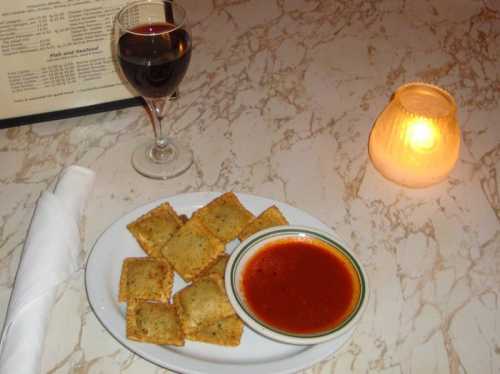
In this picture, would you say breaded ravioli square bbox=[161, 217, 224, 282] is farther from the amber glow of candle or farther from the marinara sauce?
the amber glow of candle

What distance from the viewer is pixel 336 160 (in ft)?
4.29

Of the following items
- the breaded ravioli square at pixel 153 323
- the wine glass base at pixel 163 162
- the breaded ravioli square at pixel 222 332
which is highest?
the wine glass base at pixel 163 162

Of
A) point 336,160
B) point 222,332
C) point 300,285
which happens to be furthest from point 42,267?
point 336,160

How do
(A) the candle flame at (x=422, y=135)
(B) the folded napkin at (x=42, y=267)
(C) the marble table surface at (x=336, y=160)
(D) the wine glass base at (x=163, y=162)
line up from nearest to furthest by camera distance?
(B) the folded napkin at (x=42, y=267), (C) the marble table surface at (x=336, y=160), (A) the candle flame at (x=422, y=135), (D) the wine glass base at (x=163, y=162)

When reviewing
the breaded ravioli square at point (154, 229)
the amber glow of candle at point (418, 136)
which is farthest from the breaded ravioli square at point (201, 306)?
the amber glow of candle at point (418, 136)

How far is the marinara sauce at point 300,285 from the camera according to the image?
0.94 metres

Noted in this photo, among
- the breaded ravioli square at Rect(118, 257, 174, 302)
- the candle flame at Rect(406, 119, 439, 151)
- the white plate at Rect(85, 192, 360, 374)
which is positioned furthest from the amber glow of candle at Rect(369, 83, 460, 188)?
the breaded ravioli square at Rect(118, 257, 174, 302)

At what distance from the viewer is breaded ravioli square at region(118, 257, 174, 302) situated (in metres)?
1.00

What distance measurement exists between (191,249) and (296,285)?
190mm

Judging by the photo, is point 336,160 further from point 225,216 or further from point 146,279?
point 146,279

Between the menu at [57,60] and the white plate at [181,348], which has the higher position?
the menu at [57,60]

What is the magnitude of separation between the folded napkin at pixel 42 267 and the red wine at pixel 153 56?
22 cm

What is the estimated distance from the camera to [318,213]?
3.92 feet

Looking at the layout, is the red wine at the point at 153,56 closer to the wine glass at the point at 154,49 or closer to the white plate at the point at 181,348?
the wine glass at the point at 154,49
